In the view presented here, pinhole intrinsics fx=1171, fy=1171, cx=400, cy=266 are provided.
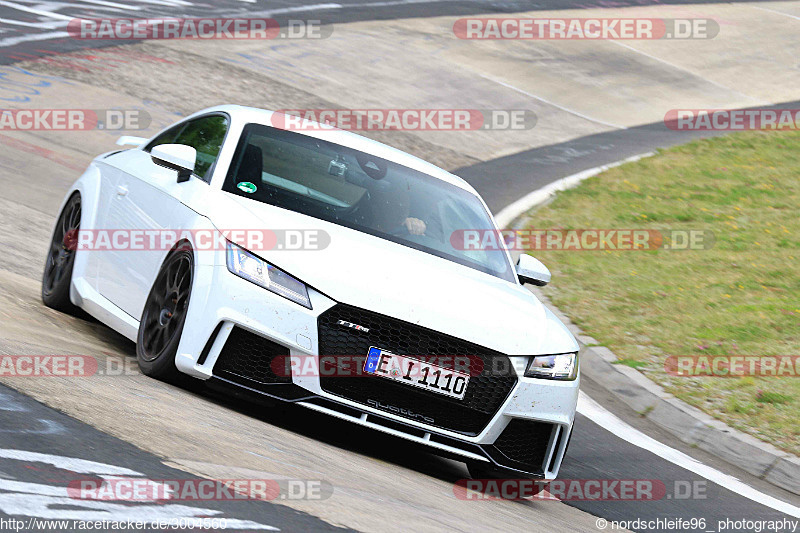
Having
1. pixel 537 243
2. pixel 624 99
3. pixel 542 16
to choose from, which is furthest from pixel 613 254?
pixel 542 16

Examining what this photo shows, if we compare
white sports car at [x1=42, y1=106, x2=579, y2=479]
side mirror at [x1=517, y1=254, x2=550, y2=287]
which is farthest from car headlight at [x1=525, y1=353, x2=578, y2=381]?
side mirror at [x1=517, y1=254, x2=550, y2=287]

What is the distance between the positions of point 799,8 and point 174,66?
23.5m

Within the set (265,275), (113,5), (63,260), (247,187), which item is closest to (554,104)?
(113,5)

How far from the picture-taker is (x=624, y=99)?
2481 cm

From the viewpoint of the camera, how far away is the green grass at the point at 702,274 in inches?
339

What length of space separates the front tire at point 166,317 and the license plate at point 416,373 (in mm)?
944

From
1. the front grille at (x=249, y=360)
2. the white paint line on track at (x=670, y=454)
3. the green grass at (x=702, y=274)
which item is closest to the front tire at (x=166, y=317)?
the front grille at (x=249, y=360)

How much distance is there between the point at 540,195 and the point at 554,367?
1048 cm

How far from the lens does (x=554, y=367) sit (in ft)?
18.5

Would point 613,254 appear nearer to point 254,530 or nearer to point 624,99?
point 254,530

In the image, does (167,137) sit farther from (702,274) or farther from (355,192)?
(702,274)

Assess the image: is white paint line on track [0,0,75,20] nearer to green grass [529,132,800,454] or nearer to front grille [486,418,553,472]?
green grass [529,132,800,454]

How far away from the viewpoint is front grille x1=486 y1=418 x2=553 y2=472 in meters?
5.54

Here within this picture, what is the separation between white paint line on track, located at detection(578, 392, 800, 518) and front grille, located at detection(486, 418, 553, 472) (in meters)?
1.66
